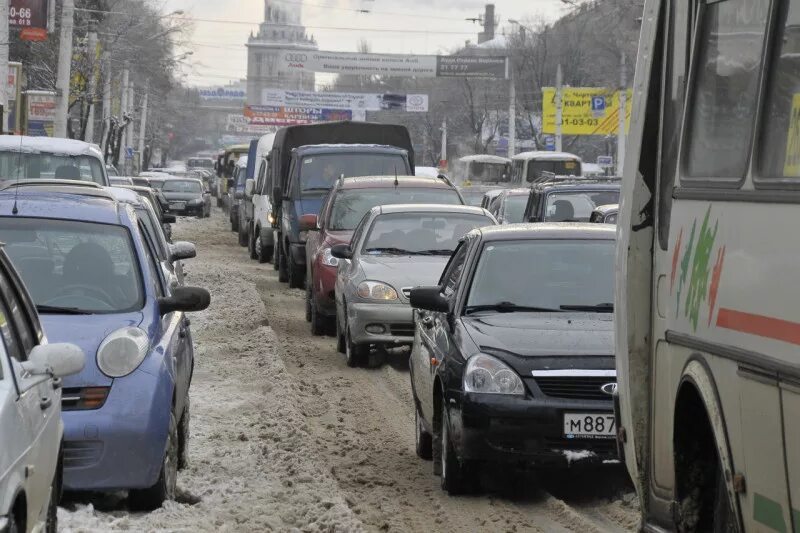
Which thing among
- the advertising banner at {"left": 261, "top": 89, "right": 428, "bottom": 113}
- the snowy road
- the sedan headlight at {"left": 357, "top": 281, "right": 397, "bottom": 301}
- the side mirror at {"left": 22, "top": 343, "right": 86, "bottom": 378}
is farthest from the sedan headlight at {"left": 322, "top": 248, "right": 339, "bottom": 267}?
the advertising banner at {"left": 261, "top": 89, "right": 428, "bottom": 113}

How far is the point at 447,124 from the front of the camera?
360ft

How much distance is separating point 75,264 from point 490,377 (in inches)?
92.5

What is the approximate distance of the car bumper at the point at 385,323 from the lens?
15312 millimetres

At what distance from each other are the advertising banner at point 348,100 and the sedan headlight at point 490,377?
93267mm

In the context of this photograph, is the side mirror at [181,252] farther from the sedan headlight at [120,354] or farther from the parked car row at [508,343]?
the sedan headlight at [120,354]

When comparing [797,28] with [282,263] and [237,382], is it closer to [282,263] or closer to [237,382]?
[237,382]

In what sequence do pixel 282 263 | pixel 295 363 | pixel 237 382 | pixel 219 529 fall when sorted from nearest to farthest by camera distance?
pixel 219 529 < pixel 237 382 < pixel 295 363 < pixel 282 263

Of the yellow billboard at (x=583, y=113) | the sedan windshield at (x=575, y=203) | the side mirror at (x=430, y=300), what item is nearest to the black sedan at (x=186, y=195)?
the yellow billboard at (x=583, y=113)

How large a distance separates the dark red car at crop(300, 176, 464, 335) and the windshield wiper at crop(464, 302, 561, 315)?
903 cm

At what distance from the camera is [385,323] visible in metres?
15.3

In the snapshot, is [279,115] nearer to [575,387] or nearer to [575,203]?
[575,203]

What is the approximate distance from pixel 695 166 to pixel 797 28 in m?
1.08

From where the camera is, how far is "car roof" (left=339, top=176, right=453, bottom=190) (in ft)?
66.0

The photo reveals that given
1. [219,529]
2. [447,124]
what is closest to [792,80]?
[219,529]
